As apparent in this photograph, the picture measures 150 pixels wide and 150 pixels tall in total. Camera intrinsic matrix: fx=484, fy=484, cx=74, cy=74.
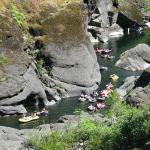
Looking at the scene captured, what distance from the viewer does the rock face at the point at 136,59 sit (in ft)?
123

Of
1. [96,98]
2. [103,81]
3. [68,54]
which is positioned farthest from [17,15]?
[96,98]

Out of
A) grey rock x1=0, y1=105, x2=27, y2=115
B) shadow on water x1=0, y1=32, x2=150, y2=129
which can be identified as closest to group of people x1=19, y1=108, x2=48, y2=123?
shadow on water x1=0, y1=32, x2=150, y2=129

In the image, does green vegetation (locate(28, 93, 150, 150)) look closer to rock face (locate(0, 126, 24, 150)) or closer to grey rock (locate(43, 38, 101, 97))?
rock face (locate(0, 126, 24, 150))

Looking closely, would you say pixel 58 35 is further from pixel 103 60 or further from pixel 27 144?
pixel 27 144

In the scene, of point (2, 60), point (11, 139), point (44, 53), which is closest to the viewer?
point (11, 139)

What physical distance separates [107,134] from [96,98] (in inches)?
604

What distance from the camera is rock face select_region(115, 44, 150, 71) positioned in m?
37.6

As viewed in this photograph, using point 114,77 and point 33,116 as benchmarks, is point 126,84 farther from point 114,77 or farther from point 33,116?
point 33,116

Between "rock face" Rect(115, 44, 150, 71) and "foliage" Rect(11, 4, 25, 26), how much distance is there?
30.3 ft

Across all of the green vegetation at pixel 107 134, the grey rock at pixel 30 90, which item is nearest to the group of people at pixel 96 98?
the grey rock at pixel 30 90

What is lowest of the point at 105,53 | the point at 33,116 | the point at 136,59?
the point at 105,53

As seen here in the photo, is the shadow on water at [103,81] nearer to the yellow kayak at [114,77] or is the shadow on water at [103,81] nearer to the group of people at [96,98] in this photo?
the yellow kayak at [114,77]

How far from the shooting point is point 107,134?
13523mm

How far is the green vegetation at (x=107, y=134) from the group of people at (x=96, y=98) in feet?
32.5
